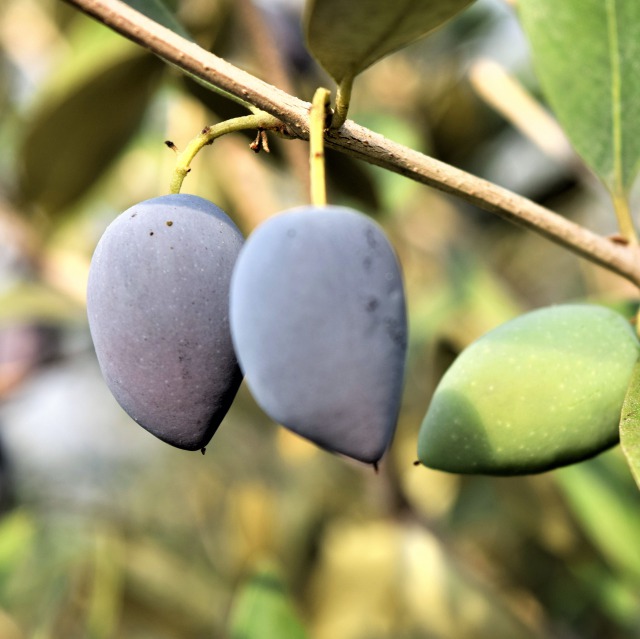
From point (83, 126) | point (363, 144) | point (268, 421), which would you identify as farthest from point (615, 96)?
point (268, 421)

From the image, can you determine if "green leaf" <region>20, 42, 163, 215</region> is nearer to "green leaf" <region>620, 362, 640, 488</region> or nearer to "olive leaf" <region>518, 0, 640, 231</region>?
"olive leaf" <region>518, 0, 640, 231</region>

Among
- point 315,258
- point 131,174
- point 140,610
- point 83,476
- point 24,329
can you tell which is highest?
point 315,258

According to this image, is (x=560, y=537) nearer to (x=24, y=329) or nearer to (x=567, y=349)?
(x=567, y=349)

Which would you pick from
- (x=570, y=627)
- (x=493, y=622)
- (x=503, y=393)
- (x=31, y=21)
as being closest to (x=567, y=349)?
(x=503, y=393)

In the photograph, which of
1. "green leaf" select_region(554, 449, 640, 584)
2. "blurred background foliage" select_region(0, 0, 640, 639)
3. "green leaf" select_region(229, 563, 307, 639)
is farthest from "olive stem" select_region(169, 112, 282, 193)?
"green leaf" select_region(554, 449, 640, 584)

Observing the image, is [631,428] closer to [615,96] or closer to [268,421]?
[615,96]
